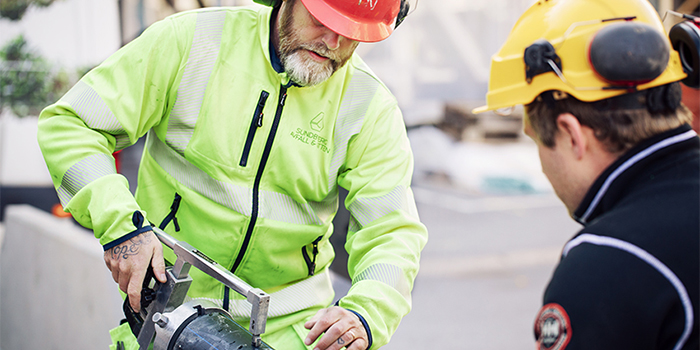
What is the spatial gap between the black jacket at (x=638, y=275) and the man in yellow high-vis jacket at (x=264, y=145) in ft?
2.21

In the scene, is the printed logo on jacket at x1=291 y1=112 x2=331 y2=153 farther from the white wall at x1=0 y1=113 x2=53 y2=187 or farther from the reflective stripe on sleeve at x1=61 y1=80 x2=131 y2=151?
the white wall at x1=0 y1=113 x2=53 y2=187

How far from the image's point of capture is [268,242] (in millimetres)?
1927

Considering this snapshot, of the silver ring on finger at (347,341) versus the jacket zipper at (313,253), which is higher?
the silver ring on finger at (347,341)

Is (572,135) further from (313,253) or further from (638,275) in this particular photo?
(313,253)

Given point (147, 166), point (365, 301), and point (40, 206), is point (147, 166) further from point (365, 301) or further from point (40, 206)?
point (40, 206)

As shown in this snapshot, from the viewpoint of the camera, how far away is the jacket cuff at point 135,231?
5.27 feet

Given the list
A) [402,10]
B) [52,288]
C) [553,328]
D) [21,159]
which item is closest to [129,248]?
[553,328]

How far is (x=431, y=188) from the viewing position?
429 inches

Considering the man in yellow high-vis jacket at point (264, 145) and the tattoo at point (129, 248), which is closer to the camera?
the tattoo at point (129, 248)

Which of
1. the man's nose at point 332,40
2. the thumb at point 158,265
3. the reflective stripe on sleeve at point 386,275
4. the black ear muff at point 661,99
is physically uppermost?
the black ear muff at point 661,99

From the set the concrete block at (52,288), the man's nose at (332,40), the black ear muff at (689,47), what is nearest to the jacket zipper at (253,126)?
Result: the man's nose at (332,40)

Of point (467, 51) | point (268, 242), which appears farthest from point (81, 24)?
point (467, 51)

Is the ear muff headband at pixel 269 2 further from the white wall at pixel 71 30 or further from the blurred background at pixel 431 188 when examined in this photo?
the white wall at pixel 71 30

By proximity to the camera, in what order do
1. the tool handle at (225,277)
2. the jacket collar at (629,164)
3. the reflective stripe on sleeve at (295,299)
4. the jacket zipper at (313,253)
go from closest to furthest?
the jacket collar at (629,164) → the tool handle at (225,277) → the reflective stripe on sleeve at (295,299) → the jacket zipper at (313,253)
